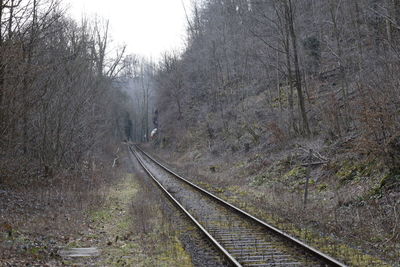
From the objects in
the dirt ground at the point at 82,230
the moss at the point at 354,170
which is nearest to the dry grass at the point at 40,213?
the dirt ground at the point at 82,230

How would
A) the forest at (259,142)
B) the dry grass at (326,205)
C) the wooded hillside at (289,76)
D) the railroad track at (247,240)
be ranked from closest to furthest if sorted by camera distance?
the railroad track at (247,240)
the dry grass at (326,205)
the forest at (259,142)
the wooded hillside at (289,76)

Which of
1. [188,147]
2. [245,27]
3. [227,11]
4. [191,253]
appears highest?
[227,11]

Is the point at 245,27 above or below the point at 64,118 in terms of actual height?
above

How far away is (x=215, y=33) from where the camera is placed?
35.5 metres

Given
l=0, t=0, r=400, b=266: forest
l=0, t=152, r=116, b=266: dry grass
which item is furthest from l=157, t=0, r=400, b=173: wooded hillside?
l=0, t=152, r=116, b=266: dry grass

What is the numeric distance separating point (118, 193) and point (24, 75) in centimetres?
775

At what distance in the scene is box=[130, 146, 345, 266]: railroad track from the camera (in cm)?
729

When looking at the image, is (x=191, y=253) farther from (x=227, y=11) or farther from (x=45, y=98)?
(x=227, y=11)

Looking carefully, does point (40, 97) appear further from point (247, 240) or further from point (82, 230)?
point (247, 240)

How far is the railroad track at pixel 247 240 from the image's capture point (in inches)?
287

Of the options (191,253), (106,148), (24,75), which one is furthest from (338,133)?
(106,148)

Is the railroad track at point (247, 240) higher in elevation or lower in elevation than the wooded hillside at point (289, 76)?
lower

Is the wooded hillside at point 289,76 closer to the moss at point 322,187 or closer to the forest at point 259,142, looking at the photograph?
the forest at point 259,142

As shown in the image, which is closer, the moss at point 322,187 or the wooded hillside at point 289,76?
the wooded hillside at point 289,76
